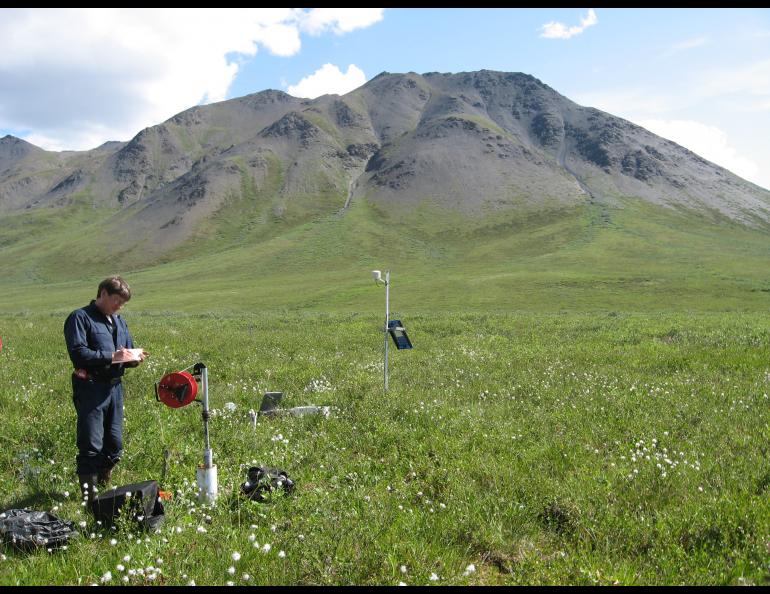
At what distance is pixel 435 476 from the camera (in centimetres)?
752

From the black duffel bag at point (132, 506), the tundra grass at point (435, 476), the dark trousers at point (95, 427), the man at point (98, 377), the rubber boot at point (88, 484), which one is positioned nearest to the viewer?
the tundra grass at point (435, 476)

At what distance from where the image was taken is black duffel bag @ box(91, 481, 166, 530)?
601 centimetres

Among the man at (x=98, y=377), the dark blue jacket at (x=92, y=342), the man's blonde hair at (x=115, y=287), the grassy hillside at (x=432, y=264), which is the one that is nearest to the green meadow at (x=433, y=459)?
the man at (x=98, y=377)

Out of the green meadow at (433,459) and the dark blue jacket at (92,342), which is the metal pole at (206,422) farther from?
the dark blue jacket at (92,342)

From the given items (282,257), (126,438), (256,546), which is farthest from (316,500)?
(282,257)

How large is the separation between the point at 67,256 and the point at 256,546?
20374 centimetres

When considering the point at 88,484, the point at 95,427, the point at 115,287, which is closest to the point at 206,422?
the point at 95,427

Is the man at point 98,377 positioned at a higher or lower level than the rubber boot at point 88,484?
higher

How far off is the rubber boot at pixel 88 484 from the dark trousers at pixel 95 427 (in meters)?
0.07

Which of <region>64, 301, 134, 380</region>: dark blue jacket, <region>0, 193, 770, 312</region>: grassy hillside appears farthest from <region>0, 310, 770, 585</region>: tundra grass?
<region>0, 193, 770, 312</region>: grassy hillside

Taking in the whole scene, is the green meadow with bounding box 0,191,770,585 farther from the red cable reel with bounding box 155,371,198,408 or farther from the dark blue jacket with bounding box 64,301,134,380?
the dark blue jacket with bounding box 64,301,134,380

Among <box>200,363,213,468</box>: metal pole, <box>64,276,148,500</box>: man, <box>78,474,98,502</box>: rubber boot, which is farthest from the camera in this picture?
<box>64,276,148,500</box>: man

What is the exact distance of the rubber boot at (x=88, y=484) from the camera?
6.90 meters

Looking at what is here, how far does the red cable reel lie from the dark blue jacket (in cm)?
68
